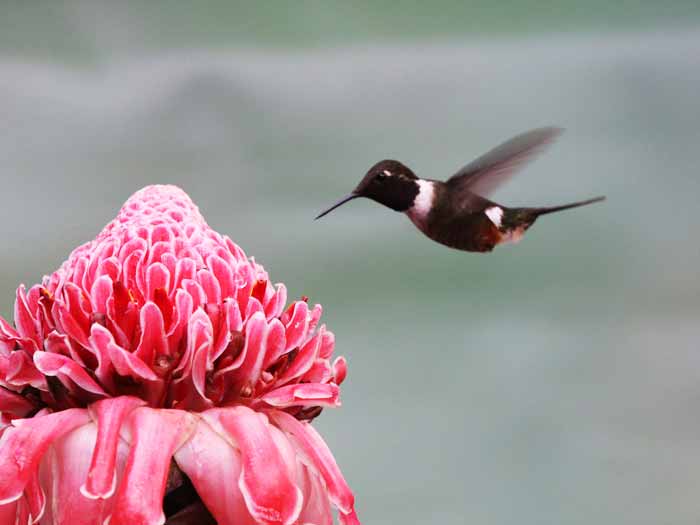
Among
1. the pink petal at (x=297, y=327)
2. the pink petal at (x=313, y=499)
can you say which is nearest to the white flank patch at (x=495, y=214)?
the pink petal at (x=297, y=327)

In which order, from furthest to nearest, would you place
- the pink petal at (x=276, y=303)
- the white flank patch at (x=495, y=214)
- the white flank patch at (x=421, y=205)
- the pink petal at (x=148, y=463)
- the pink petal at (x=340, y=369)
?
the white flank patch at (x=495, y=214) → the white flank patch at (x=421, y=205) → the pink petal at (x=340, y=369) → the pink petal at (x=276, y=303) → the pink petal at (x=148, y=463)

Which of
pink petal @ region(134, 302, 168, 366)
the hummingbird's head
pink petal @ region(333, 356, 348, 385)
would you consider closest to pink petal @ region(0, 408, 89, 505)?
pink petal @ region(134, 302, 168, 366)

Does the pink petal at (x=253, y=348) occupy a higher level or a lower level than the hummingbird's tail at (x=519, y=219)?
lower

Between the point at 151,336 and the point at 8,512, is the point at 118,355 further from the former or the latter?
the point at 8,512

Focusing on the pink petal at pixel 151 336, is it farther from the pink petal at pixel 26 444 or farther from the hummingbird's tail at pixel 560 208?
the hummingbird's tail at pixel 560 208

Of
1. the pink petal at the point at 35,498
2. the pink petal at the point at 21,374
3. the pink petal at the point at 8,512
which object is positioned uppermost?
the pink petal at the point at 21,374

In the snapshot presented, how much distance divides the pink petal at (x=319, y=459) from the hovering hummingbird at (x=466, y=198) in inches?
19.4

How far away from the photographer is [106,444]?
44.1 inches

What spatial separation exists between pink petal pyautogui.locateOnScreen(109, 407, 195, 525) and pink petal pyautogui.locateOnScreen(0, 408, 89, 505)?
0.08m

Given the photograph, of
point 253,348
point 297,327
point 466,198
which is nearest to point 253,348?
point 253,348

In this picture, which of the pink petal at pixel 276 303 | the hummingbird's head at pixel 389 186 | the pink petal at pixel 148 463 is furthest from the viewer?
the hummingbird's head at pixel 389 186

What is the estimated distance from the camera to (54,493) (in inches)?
45.2

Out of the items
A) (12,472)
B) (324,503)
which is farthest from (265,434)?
(12,472)

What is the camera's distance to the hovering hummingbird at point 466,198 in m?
1.71
